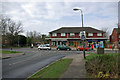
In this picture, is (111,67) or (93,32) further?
(93,32)

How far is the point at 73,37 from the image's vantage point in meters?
49.3

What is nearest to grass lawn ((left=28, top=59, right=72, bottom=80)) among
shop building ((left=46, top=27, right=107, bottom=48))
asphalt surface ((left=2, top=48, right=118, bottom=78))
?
asphalt surface ((left=2, top=48, right=118, bottom=78))

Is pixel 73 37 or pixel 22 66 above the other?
pixel 73 37

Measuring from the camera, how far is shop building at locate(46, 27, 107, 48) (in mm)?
47531

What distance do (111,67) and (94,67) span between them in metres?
0.84

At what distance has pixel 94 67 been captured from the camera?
275 inches

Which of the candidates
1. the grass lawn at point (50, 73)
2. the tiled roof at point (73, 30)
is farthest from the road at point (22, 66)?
the tiled roof at point (73, 30)

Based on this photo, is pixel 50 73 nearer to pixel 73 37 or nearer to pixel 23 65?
pixel 23 65

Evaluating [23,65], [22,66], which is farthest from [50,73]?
[23,65]

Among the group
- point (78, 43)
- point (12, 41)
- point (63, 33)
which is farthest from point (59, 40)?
point (12, 41)

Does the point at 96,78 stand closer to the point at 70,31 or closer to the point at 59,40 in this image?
the point at 59,40

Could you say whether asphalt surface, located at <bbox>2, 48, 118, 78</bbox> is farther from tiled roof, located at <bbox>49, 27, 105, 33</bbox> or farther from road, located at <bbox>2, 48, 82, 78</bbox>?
tiled roof, located at <bbox>49, 27, 105, 33</bbox>

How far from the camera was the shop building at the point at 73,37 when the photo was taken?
A: 47.5m

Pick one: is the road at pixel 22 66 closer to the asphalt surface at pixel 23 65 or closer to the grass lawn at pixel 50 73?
the asphalt surface at pixel 23 65
